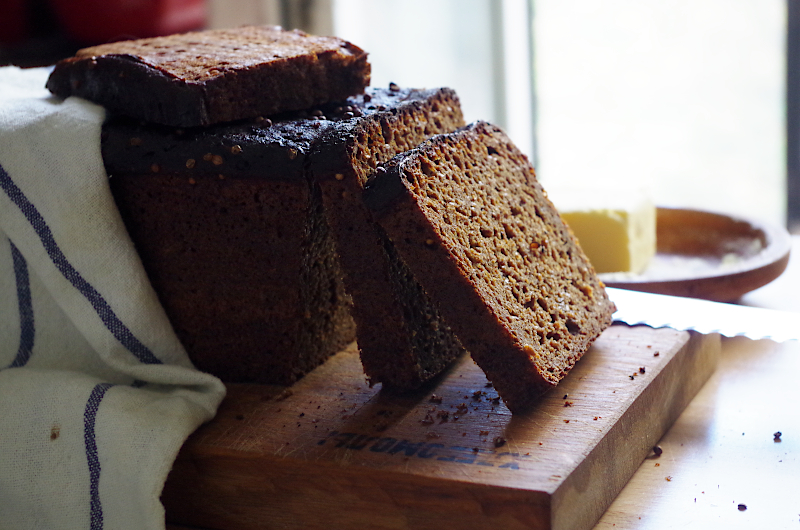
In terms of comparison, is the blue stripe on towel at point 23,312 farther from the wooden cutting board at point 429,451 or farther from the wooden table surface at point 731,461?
the wooden table surface at point 731,461

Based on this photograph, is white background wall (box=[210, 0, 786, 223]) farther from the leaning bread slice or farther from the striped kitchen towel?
the striped kitchen towel

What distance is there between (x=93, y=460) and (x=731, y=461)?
0.88m

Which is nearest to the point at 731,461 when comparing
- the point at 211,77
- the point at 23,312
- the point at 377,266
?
the point at 377,266

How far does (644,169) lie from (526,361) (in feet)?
9.73

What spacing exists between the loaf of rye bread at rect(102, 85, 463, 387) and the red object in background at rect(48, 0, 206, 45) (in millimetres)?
916

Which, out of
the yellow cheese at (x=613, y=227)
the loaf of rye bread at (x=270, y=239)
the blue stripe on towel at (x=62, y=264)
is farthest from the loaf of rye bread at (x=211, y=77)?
the yellow cheese at (x=613, y=227)

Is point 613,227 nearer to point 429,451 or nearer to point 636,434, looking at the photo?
point 636,434

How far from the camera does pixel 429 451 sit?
101cm

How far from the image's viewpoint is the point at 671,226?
6.31 ft

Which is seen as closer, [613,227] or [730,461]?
[730,461]

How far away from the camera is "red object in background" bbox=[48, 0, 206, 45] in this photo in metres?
2.02

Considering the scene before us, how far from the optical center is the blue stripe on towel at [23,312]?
1.23m

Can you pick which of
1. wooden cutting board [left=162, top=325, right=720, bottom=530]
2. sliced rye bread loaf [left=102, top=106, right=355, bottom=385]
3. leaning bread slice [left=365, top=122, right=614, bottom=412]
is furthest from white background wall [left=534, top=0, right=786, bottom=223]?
sliced rye bread loaf [left=102, top=106, right=355, bottom=385]

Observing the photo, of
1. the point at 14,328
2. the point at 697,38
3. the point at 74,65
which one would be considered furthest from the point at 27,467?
the point at 697,38
